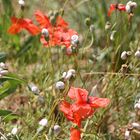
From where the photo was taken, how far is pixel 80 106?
1.78m

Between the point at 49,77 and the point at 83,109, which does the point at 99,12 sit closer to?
the point at 49,77

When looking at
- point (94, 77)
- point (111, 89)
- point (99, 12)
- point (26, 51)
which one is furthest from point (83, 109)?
point (99, 12)

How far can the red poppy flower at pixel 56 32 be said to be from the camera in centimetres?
218

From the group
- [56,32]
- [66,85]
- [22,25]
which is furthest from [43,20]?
[66,85]

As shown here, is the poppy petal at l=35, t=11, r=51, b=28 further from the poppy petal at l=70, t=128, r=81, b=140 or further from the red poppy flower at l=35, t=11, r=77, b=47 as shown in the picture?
the poppy petal at l=70, t=128, r=81, b=140

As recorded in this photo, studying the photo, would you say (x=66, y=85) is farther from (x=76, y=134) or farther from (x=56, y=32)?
(x=56, y=32)

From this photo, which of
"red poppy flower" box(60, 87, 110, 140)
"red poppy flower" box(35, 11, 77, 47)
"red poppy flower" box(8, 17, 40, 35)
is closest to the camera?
"red poppy flower" box(60, 87, 110, 140)

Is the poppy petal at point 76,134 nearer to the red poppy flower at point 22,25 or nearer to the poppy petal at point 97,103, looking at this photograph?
the poppy petal at point 97,103

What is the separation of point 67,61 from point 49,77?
7.4 inches

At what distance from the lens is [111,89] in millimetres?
2195

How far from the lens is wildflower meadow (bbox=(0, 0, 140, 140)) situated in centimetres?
184

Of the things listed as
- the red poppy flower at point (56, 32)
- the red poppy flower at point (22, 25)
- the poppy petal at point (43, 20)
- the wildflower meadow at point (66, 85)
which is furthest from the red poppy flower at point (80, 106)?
the red poppy flower at point (22, 25)

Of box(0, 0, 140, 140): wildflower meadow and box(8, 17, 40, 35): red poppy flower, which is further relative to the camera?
box(8, 17, 40, 35): red poppy flower

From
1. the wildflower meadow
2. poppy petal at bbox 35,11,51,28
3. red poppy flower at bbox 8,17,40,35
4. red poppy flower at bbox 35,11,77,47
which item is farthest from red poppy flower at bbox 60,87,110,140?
red poppy flower at bbox 8,17,40,35
